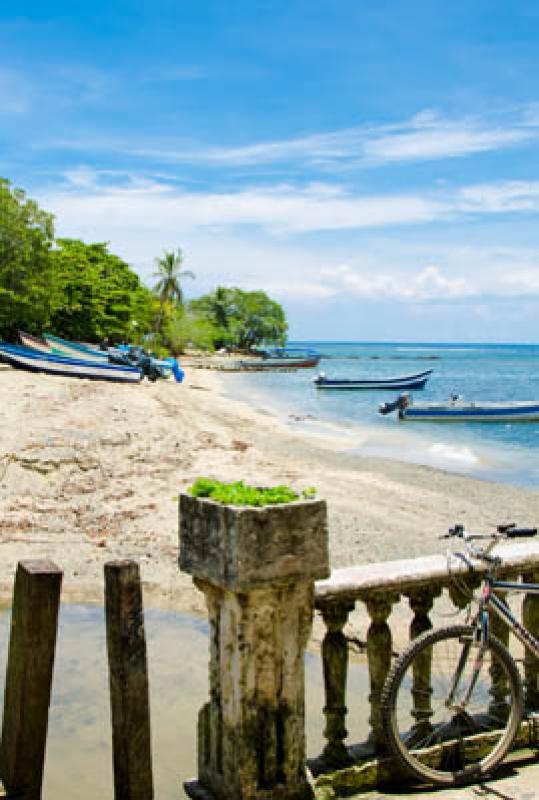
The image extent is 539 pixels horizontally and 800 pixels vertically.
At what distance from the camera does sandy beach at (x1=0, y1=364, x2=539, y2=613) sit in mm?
12758

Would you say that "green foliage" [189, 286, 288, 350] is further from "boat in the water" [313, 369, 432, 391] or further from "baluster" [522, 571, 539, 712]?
"baluster" [522, 571, 539, 712]

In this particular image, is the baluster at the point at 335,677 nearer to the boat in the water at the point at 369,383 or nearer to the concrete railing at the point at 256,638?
Result: the concrete railing at the point at 256,638

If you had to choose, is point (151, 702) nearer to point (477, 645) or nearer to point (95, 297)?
point (477, 645)

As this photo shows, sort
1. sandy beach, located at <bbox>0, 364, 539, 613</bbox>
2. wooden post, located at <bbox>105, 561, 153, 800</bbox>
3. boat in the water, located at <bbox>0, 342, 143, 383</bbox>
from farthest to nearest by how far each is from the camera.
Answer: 1. boat in the water, located at <bbox>0, 342, 143, 383</bbox>
2. sandy beach, located at <bbox>0, 364, 539, 613</bbox>
3. wooden post, located at <bbox>105, 561, 153, 800</bbox>

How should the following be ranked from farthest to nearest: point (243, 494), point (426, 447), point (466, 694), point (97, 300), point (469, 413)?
1. point (97, 300)
2. point (469, 413)
3. point (426, 447)
4. point (466, 694)
5. point (243, 494)

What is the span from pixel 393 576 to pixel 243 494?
43.4 inches

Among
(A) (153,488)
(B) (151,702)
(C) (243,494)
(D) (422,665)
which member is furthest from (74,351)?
(C) (243,494)

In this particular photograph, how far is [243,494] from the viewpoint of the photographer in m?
3.80

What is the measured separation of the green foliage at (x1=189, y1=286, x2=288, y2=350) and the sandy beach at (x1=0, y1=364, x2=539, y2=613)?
321 feet

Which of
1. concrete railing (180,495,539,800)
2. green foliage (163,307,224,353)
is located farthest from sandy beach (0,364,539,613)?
green foliage (163,307,224,353)

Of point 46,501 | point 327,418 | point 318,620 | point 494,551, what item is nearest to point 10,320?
point 327,418

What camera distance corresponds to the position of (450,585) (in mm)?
4590

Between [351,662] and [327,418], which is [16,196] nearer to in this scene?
[327,418]

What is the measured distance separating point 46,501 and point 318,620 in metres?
6.98
